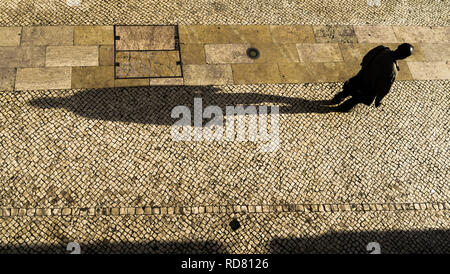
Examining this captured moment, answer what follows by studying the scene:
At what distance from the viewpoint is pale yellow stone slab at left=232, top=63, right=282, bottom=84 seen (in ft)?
23.5

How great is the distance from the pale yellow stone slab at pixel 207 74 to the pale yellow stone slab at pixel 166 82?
12cm

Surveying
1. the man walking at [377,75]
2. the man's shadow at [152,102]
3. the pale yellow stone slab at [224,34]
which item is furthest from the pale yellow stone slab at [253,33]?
the man walking at [377,75]

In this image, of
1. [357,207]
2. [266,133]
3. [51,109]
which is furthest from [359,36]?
[51,109]

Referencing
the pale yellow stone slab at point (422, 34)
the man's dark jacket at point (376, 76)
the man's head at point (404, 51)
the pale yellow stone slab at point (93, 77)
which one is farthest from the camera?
the pale yellow stone slab at point (422, 34)

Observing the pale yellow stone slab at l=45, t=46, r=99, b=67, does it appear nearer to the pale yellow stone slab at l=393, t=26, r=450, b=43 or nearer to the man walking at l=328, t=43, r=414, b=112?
the man walking at l=328, t=43, r=414, b=112

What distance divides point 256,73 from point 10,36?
187 inches

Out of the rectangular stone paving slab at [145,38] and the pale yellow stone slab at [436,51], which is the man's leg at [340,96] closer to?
the pale yellow stone slab at [436,51]

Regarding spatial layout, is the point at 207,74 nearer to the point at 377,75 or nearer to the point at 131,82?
the point at 131,82

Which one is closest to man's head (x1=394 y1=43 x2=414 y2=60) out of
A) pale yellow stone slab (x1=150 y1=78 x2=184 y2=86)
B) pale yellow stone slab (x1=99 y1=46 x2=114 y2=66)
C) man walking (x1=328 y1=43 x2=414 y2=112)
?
man walking (x1=328 y1=43 x2=414 y2=112)

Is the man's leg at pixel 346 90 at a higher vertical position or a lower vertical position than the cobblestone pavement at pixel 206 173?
higher

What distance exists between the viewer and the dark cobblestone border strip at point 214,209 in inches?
213

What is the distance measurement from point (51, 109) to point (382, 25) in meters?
7.20

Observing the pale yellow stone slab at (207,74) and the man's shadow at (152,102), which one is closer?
the man's shadow at (152,102)

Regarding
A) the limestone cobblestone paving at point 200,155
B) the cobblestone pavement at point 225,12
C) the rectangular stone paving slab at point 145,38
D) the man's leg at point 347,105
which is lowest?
the limestone cobblestone paving at point 200,155
